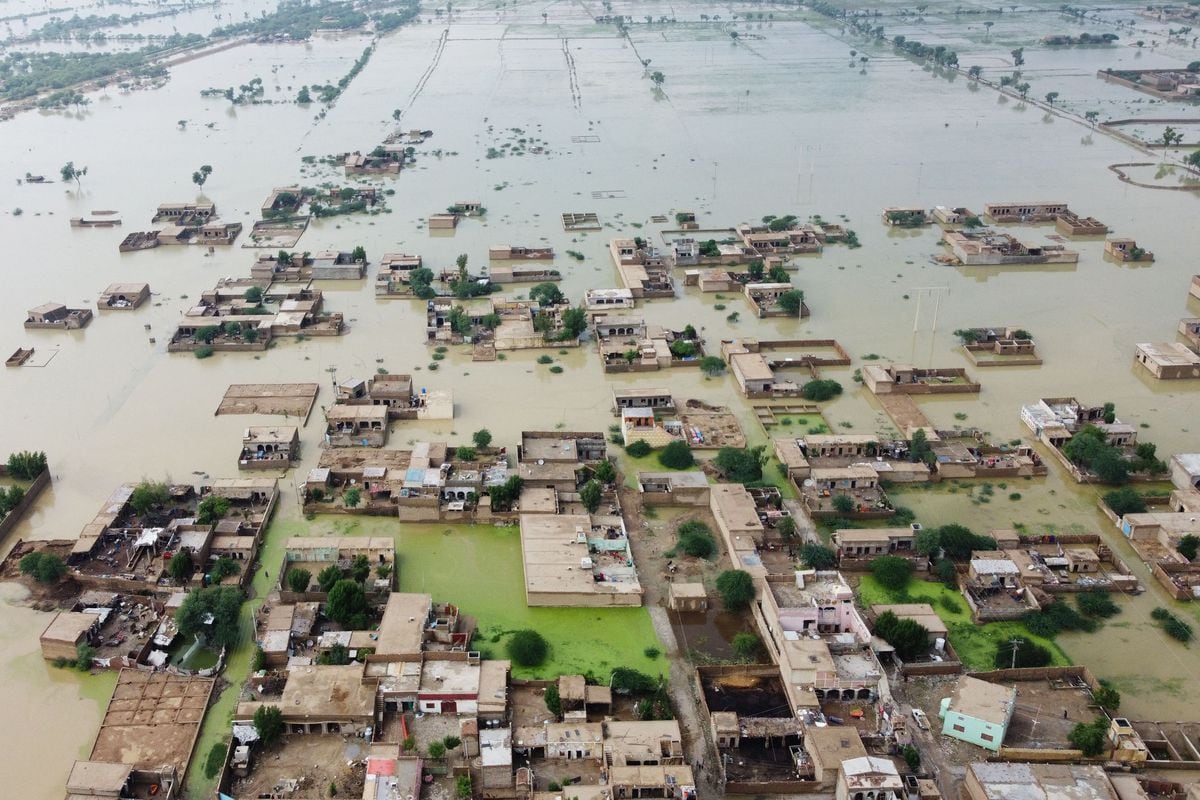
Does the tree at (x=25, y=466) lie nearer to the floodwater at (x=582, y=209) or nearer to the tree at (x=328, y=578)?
the floodwater at (x=582, y=209)

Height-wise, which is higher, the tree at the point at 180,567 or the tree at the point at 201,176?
the tree at the point at 201,176

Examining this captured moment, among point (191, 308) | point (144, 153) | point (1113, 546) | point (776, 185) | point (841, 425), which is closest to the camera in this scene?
point (1113, 546)

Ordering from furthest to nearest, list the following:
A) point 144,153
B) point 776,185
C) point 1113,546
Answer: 1. point 144,153
2. point 776,185
3. point 1113,546

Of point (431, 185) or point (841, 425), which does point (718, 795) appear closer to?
point (841, 425)

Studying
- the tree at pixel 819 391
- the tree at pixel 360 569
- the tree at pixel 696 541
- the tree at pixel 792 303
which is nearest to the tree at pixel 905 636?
the tree at pixel 696 541

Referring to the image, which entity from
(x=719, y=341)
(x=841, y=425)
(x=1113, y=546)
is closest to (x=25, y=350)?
(x=719, y=341)

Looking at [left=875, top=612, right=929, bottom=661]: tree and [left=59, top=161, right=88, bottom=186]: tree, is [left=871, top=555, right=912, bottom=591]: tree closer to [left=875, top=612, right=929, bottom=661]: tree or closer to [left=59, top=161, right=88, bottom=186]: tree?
[left=875, top=612, right=929, bottom=661]: tree

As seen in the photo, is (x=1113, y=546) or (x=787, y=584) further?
(x=1113, y=546)

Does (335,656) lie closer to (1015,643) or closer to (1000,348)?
(1015,643)
